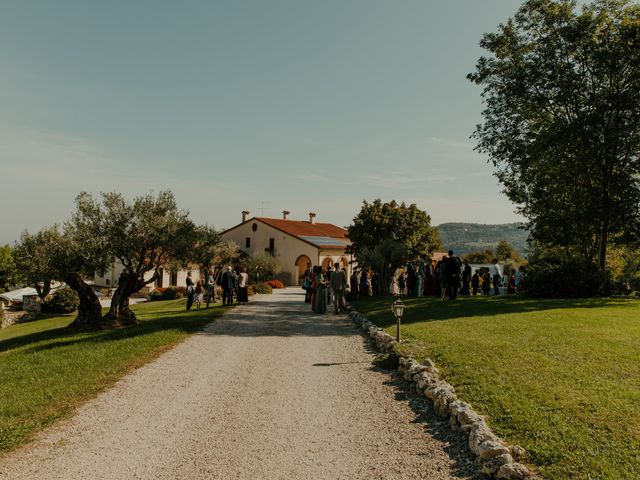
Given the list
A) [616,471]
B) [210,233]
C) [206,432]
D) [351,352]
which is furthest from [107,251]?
[616,471]

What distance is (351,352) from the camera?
36.6ft

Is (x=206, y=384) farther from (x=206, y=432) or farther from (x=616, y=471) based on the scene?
(x=616, y=471)

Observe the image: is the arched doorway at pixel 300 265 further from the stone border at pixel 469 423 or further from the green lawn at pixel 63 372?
the stone border at pixel 469 423

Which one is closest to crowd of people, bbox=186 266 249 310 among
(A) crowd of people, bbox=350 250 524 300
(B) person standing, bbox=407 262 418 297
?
(A) crowd of people, bbox=350 250 524 300

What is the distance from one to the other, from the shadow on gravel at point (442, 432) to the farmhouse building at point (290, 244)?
42.0 m

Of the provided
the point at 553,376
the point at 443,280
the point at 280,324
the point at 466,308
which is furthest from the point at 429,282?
the point at 553,376

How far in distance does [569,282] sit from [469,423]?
640 inches

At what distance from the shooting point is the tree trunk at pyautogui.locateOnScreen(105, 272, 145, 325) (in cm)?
1917

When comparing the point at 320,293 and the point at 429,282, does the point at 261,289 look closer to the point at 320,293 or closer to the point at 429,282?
the point at 429,282

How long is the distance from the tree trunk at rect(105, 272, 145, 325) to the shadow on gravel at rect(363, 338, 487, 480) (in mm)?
14117

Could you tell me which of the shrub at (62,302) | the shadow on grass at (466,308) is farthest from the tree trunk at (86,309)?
the shrub at (62,302)

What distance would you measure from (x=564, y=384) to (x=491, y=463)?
2795 mm

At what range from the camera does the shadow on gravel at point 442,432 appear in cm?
495

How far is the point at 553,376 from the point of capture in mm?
7320
